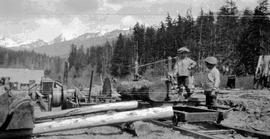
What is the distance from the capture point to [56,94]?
13.1 m

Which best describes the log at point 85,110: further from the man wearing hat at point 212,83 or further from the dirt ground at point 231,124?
the man wearing hat at point 212,83

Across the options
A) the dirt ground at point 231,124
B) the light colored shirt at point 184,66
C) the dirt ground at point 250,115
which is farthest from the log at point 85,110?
the light colored shirt at point 184,66

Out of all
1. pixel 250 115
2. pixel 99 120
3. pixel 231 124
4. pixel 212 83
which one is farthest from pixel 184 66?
pixel 99 120

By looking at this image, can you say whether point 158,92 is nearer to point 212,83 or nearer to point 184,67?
point 184,67

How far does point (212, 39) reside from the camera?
6681cm

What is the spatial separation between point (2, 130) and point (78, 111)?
10.3 ft

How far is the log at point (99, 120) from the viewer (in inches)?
261

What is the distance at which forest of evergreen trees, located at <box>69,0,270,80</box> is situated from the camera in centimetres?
4534

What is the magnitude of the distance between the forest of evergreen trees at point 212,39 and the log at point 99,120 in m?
32.1

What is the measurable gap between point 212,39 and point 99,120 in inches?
2457

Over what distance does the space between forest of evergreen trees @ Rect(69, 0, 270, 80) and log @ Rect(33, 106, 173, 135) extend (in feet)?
105

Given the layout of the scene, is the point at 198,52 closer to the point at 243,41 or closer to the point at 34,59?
the point at 243,41

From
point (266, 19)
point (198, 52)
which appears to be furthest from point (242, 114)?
point (198, 52)

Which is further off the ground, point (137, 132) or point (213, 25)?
point (213, 25)
